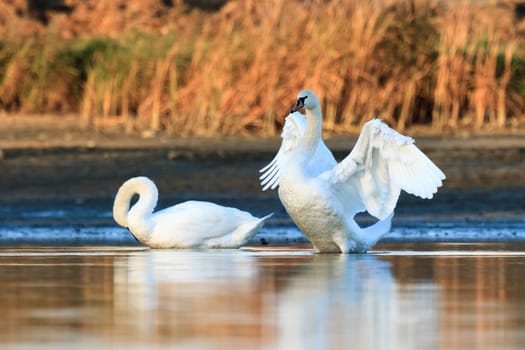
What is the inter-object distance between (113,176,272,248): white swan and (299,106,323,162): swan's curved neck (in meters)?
0.69

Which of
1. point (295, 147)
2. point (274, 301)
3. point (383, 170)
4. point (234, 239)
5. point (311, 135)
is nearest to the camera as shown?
point (274, 301)

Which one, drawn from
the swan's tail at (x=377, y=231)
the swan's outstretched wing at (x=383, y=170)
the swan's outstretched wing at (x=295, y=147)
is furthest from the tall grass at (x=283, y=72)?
the swan's outstretched wing at (x=383, y=170)

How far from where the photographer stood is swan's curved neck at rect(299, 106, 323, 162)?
489 inches

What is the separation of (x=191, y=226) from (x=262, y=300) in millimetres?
4393

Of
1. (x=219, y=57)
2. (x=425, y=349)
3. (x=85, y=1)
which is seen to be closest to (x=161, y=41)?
(x=219, y=57)

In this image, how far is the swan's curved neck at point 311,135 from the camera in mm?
12422

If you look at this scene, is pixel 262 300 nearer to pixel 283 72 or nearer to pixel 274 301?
pixel 274 301

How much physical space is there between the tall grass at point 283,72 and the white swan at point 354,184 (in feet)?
28.4

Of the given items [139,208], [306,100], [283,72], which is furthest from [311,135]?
[283,72]

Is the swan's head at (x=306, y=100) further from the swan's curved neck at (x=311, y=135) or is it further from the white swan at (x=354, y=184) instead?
the white swan at (x=354, y=184)

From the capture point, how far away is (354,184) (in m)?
12.5

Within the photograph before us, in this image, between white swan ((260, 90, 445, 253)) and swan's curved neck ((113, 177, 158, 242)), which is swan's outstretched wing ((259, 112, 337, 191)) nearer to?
white swan ((260, 90, 445, 253))

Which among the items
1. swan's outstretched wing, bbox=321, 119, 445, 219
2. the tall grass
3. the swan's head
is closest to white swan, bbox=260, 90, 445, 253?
swan's outstretched wing, bbox=321, 119, 445, 219

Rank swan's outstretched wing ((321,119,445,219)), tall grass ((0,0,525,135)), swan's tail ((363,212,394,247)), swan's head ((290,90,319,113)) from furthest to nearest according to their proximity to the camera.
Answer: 1. tall grass ((0,0,525,135))
2. swan's head ((290,90,319,113))
3. swan's tail ((363,212,394,247))
4. swan's outstretched wing ((321,119,445,219))
